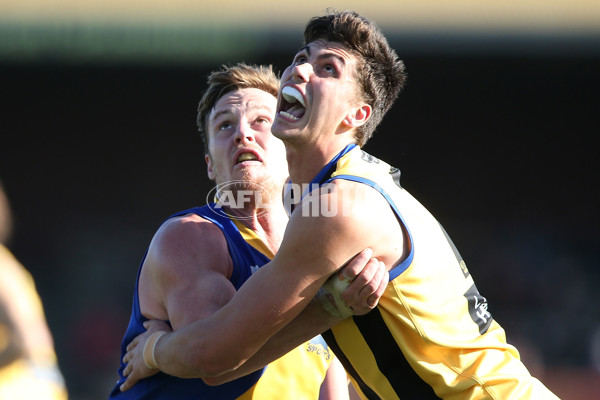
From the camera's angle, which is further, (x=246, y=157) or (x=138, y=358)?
(x=246, y=157)

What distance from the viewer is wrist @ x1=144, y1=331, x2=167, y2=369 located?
2.89 m

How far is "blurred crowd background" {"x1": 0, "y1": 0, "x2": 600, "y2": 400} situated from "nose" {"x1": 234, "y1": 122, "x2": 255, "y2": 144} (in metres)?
4.59

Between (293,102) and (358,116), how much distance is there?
26 cm

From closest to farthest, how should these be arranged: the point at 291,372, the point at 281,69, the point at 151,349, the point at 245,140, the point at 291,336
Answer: the point at 291,336, the point at 151,349, the point at 291,372, the point at 245,140, the point at 281,69

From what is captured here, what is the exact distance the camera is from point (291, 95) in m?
2.97

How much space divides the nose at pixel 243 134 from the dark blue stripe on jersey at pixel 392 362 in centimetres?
115

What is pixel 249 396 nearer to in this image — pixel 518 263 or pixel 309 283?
pixel 309 283

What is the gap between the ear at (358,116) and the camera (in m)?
3.00

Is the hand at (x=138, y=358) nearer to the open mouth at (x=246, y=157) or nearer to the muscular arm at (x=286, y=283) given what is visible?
the muscular arm at (x=286, y=283)

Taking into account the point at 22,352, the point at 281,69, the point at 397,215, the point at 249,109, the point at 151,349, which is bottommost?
the point at 151,349

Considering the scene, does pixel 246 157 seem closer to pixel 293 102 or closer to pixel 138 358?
pixel 293 102

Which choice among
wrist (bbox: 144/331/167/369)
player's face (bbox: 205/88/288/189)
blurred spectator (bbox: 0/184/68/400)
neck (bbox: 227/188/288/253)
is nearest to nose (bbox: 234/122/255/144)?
player's face (bbox: 205/88/288/189)

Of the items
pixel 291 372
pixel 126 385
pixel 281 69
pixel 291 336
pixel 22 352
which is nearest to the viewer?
pixel 291 336

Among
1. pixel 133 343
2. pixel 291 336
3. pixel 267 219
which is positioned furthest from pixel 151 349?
pixel 267 219
